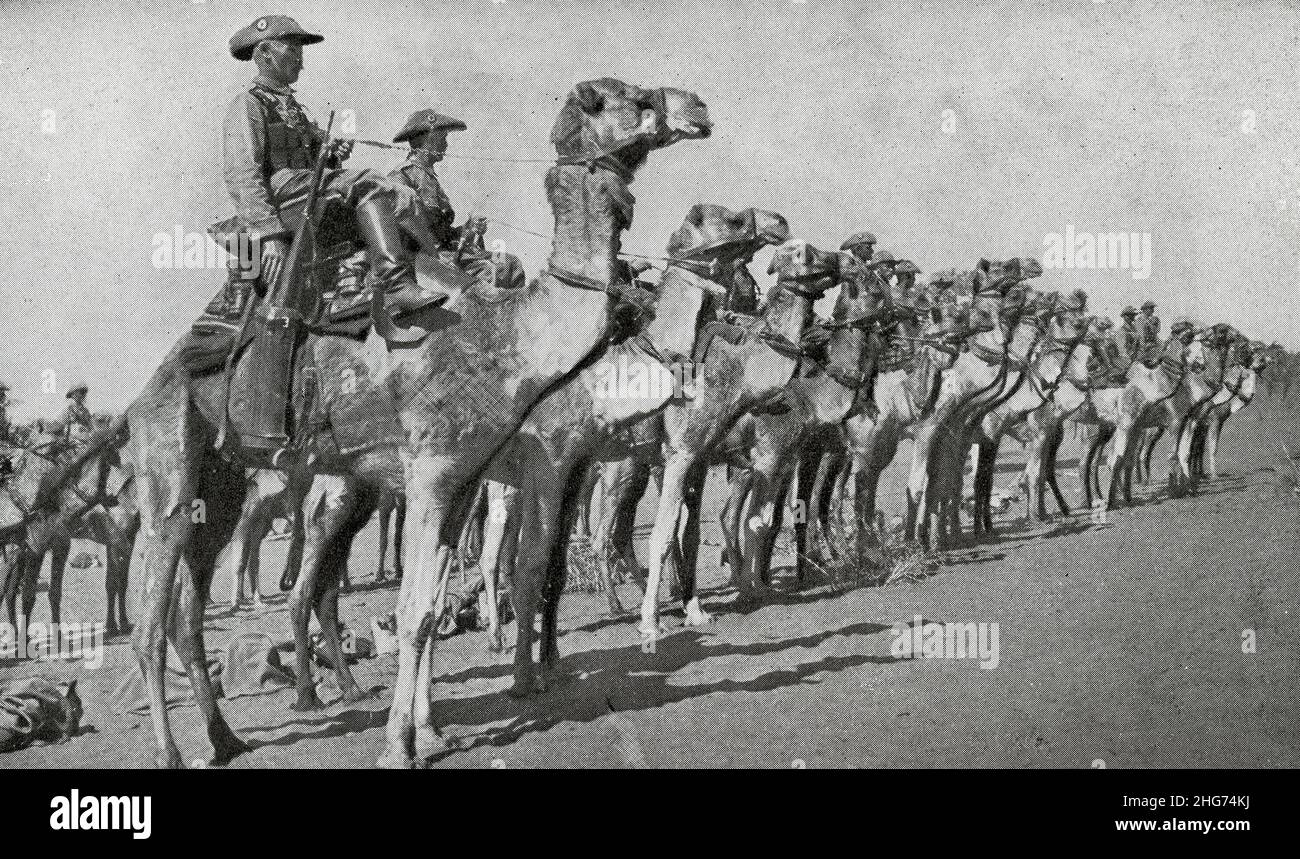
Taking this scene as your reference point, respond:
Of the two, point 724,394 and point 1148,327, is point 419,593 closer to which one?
point 724,394

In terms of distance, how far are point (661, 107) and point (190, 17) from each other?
424 cm

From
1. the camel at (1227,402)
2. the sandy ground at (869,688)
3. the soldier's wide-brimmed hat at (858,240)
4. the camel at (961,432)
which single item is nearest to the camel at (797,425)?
the sandy ground at (869,688)

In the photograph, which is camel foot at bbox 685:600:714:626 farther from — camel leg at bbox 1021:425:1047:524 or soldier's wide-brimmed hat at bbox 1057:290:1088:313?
soldier's wide-brimmed hat at bbox 1057:290:1088:313

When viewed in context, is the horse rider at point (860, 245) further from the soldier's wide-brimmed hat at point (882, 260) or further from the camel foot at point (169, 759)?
the camel foot at point (169, 759)

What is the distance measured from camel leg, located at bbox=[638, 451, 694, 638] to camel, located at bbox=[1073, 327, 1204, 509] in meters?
10.9

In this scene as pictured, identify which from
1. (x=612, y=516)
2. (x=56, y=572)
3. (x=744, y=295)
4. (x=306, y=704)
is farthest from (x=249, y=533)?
(x=306, y=704)

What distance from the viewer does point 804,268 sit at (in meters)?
13.0

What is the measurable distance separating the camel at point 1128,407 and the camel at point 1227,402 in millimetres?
1754

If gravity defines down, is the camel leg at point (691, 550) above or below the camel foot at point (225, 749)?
above

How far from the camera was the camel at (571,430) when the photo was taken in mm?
9125

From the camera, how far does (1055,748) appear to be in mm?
7836

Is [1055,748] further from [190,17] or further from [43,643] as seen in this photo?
[43,643]
